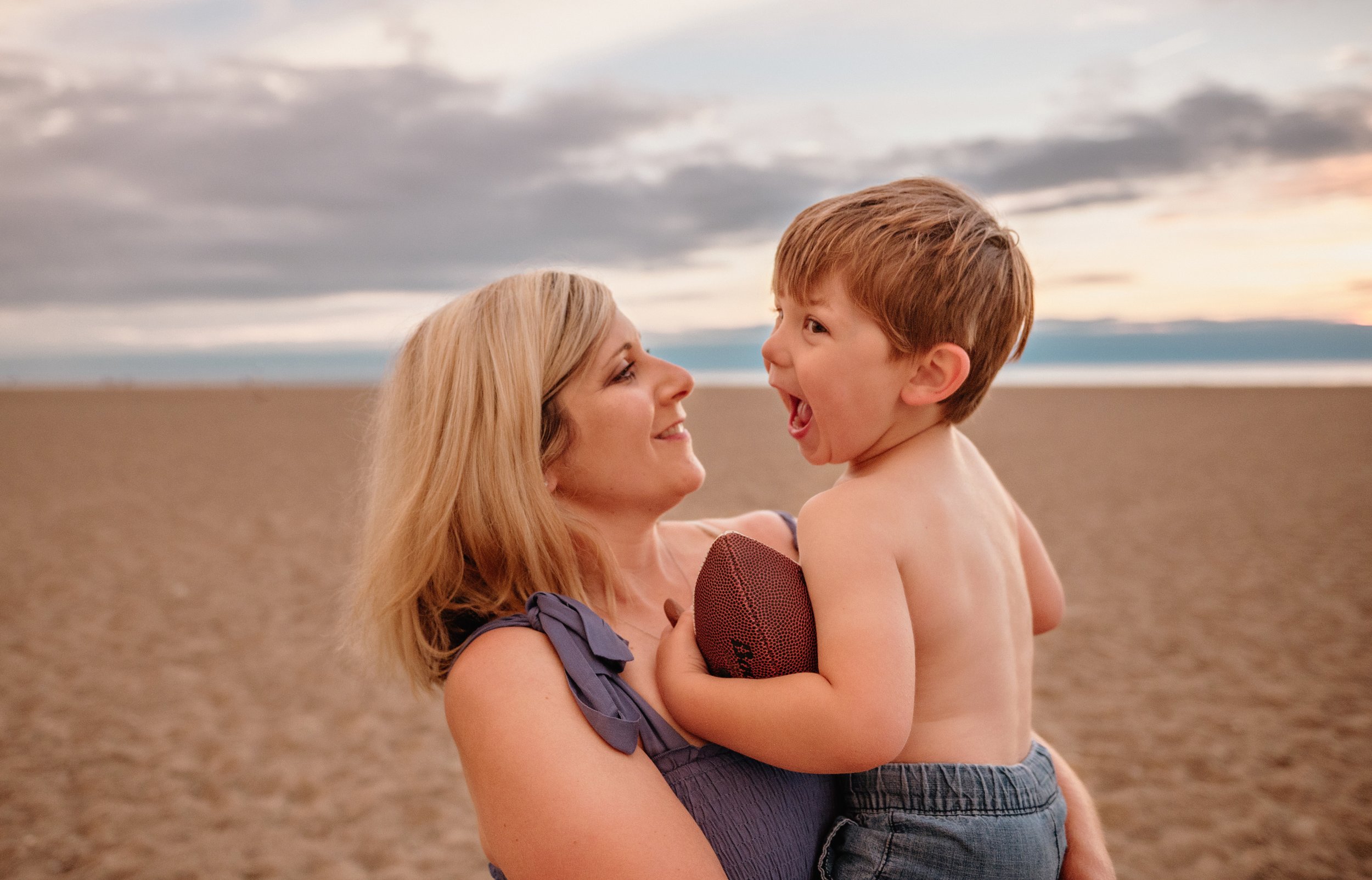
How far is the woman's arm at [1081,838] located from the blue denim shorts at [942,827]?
209 mm

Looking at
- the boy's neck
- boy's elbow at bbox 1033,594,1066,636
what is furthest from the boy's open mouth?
boy's elbow at bbox 1033,594,1066,636

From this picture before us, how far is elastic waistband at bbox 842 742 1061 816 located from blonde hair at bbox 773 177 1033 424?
2.37 ft

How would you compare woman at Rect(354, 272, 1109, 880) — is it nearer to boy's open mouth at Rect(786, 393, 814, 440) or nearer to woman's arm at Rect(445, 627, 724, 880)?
woman's arm at Rect(445, 627, 724, 880)

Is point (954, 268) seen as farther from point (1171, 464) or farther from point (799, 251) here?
point (1171, 464)

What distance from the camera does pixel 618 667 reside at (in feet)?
6.11

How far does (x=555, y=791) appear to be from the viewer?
5.13 feet

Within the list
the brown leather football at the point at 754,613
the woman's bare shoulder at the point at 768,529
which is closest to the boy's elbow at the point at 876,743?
the brown leather football at the point at 754,613

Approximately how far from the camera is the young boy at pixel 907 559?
1622 mm

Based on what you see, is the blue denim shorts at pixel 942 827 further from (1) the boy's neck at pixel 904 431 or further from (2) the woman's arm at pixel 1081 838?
(1) the boy's neck at pixel 904 431

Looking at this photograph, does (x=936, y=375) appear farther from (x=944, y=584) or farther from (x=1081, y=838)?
(x=1081, y=838)

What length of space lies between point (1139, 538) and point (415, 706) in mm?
11174

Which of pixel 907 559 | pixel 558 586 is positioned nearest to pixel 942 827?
pixel 907 559

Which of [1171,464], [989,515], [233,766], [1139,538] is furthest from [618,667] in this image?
[1171,464]

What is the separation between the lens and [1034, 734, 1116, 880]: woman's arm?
200 cm
